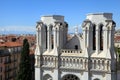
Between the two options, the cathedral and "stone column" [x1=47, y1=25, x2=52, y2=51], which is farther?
"stone column" [x1=47, y1=25, x2=52, y2=51]

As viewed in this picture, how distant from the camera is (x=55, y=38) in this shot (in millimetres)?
48594

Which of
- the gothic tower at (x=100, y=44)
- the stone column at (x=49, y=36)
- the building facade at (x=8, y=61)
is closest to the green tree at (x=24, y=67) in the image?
the stone column at (x=49, y=36)

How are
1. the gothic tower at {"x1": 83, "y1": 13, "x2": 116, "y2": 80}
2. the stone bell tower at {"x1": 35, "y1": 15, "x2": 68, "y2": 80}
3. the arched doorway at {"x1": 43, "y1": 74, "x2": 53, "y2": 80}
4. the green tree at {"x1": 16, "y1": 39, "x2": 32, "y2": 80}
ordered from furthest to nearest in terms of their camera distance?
the green tree at {"x1": 16, "y1": 39, "x2": 32, "y2": 80} < the arched doorway at {"x1": 43, "y1": 74, "x2": 53, "y2": 80} < the stone bell tower at {"x1": 35, "y1": 15, "x2": 68, "y2": 80} < the gothic tower at {"x1": 83, "y1": 13, "x2": 116, "y2": 80}

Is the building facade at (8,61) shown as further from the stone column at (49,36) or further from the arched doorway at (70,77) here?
the arched doorway at (70,77)

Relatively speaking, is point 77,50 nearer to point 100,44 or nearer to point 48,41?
point 100,44

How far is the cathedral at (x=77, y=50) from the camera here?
148 ft

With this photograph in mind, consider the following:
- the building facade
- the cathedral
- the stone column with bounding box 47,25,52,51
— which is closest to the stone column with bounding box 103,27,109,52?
the cathedral

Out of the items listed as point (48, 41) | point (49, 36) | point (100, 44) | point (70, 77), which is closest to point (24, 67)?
point (48, 41)

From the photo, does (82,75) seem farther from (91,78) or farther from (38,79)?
(38,79)

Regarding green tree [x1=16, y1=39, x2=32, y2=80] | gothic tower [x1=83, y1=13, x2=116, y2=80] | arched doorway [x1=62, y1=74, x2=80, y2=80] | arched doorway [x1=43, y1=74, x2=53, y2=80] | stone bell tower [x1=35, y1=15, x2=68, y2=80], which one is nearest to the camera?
gothic tower [x1=83, y1=13, x2=116, y2=80]

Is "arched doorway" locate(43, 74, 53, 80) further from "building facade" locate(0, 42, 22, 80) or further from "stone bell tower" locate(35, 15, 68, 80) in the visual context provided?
"building facade" locate(0, 42, 22, 80)

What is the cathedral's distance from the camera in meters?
45.2

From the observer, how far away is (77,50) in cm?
4762

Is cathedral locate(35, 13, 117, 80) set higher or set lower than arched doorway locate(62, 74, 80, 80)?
higher
